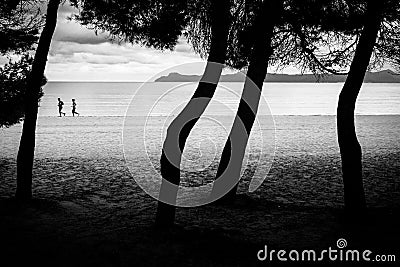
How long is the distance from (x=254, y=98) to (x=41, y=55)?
478cm

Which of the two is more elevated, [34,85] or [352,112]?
[34,85]

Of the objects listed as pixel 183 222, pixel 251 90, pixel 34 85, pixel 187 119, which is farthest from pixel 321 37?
pixel 34 85

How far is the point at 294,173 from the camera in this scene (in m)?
13.4

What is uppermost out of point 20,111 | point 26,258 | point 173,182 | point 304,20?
point 304,20

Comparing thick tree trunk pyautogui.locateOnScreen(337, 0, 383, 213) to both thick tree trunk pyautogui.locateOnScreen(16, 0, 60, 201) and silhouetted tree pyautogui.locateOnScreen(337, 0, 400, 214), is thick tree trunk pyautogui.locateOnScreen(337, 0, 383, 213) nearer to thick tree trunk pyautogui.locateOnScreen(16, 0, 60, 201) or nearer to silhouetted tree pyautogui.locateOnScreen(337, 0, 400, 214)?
silhouetted tree pyautogui.locateOnScreen(337, 0, 400, 214)

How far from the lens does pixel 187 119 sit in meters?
6.69

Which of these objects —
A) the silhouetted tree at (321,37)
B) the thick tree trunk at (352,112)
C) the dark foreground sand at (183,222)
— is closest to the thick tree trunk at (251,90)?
the silhouetted tree at (321,37)

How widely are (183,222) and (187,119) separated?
7.27 ft

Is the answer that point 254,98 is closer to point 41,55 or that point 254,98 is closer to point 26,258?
point 41,55

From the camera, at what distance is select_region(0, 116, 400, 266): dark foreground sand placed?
583 cm

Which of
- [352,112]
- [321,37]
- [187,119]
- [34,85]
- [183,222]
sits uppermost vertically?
[321,37]

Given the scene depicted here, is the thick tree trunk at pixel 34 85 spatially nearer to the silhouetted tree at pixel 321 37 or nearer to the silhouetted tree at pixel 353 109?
the silhouetted tree at pixel 321 37

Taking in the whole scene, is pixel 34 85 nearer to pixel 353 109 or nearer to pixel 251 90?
pixel 251 90

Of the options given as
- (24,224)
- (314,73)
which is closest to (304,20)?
(314,73)
